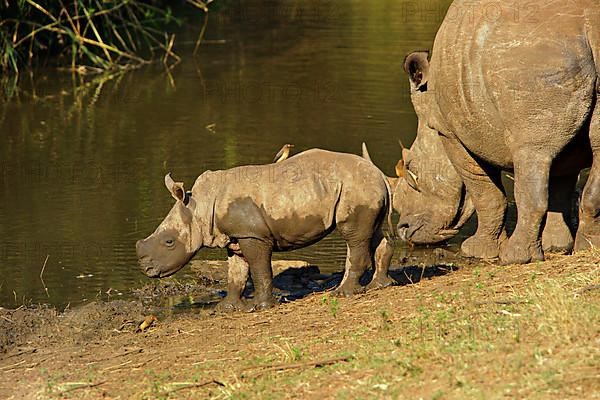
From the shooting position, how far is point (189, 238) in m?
8.98

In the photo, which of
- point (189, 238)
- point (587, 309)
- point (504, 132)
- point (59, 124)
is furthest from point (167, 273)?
point (59, 124)

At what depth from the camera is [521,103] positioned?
866 cm

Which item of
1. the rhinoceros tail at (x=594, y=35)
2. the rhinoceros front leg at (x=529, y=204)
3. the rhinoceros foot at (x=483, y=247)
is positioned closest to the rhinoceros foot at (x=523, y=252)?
the rhinoceros front leg at (x=529, y=204)

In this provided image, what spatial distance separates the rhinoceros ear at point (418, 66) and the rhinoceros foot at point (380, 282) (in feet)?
6.61

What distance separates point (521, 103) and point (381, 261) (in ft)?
5.05

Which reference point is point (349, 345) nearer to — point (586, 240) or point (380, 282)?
point (380, 282)

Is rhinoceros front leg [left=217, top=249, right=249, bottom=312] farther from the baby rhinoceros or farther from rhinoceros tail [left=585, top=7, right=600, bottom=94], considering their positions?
rhinoceros tail [left=585, top=7, right=600, bottom=94]

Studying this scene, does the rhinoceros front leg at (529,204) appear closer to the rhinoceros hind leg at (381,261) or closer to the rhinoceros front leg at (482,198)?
the rhinoceros hind leg at (381,261)

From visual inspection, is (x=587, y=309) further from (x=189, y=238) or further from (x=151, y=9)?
(x=151, y=9)

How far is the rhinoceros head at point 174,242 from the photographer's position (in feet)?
29.4

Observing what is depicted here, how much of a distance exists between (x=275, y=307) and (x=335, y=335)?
1.46m

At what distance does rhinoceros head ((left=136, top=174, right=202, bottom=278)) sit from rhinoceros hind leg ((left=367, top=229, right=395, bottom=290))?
1.29 meters

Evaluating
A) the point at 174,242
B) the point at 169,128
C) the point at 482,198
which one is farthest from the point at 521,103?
the point at 169,128

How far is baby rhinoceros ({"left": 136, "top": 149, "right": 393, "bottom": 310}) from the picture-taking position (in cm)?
888
